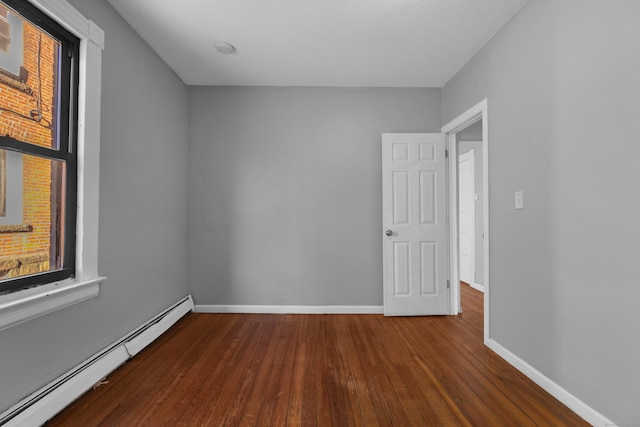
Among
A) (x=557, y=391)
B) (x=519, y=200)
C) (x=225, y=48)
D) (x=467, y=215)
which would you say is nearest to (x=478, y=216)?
(x=467, y=215)

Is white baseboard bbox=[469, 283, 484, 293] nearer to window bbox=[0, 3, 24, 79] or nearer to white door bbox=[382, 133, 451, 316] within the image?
white door bbox=[382, 133, 451, 316]

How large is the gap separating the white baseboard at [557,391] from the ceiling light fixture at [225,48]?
343 centimetres

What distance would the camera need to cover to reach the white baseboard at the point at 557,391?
1646mm

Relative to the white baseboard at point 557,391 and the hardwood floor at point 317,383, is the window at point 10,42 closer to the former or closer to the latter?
the hardwood floor at point 317,383

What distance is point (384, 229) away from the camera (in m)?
3.50

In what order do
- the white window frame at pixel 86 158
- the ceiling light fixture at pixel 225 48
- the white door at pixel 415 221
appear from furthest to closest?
the white door at pixel 415 221 → the ceiling light fixture at pixel 225 48 → the white window frame at pixel 86 158

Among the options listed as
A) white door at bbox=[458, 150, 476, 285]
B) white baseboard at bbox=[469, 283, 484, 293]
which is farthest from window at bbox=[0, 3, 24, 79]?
white baseboard at bbox=[469, 283, 484, 293]

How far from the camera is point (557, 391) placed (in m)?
1.90

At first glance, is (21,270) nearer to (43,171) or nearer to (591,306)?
(43,171)

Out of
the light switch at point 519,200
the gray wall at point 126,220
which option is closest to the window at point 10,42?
the gray wall at point 126,220

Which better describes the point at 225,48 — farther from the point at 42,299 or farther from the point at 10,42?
the point at 42,299

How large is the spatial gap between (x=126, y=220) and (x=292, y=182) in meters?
1.74

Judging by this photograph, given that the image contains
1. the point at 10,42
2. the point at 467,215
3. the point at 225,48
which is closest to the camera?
the point at 10,42

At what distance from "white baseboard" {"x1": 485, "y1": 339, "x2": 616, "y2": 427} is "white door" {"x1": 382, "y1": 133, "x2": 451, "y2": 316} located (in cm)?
104
